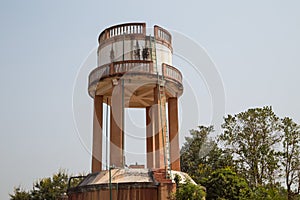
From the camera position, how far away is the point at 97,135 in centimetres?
2219

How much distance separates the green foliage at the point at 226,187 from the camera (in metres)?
19.7

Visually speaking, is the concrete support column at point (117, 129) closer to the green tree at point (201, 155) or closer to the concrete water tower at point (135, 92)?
the concrete water tower at point (135, 92)

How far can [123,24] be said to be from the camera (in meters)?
22.2

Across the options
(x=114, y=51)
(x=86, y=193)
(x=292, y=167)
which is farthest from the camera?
(x=292, y=167)

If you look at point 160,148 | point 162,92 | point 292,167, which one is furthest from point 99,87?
point 292,167

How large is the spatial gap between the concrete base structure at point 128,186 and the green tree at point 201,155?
12.1 metres

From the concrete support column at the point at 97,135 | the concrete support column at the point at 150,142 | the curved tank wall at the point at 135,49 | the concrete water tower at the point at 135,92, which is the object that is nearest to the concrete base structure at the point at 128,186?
the concrete water tower at the point at 135,92

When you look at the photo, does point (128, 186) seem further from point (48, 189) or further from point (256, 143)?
point (48, 189)

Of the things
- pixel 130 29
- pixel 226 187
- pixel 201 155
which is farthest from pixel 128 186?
pixel 201 155

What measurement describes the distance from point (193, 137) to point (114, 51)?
16.3 m

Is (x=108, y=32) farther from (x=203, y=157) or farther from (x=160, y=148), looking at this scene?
(x=203, y=157)

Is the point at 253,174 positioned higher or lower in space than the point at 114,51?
lower

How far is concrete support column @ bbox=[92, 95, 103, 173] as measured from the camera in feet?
71.3

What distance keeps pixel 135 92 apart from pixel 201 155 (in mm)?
13862
